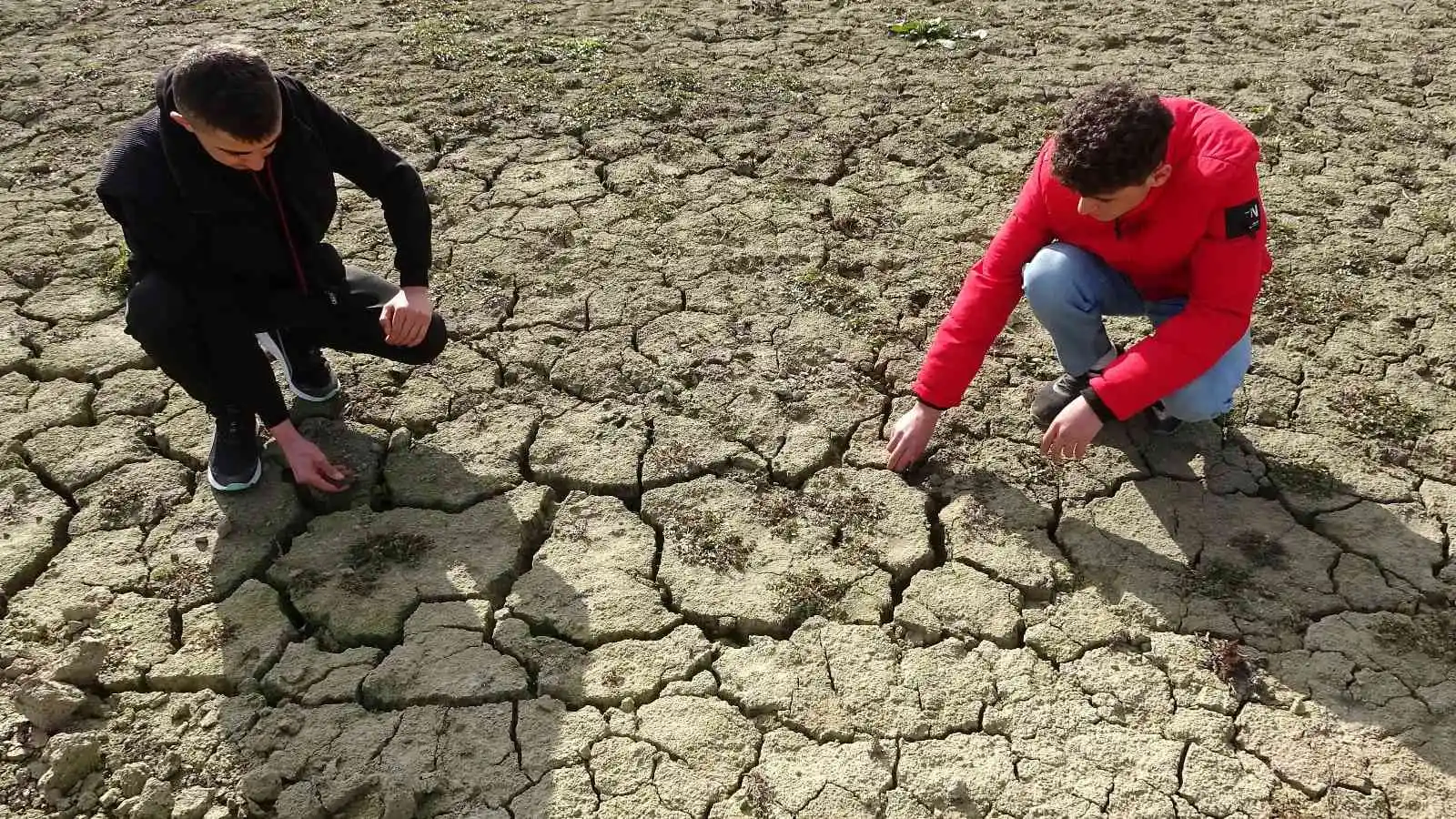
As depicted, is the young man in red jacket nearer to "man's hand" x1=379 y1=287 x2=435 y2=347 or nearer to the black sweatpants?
"man's hand" x1=379 y1=287 x2=435 y2=347

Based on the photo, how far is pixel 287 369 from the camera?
292 centimetres

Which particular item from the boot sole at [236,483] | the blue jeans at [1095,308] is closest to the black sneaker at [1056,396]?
the blue jeans at [1095,308]

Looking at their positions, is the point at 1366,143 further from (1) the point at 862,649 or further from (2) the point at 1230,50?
(1) the point at 862,649

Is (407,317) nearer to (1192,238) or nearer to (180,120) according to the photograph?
(180,120)

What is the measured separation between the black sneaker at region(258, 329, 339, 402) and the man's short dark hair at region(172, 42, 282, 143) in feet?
2.65

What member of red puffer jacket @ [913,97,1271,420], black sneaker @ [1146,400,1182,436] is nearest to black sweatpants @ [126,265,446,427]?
red puffer jacket @ [913,97,1271,420]

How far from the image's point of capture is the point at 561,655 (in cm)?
230

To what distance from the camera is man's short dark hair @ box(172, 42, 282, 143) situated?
2.09 m

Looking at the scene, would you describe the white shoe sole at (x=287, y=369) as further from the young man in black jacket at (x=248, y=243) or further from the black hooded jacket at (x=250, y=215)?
the black hooded jacket at (x=250, y=215)

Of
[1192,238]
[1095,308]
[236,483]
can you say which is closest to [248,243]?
[236,483]

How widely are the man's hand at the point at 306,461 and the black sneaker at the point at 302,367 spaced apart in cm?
28

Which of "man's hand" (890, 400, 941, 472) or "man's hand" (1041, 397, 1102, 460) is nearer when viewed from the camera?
"man's hand" (1041, 397, 1102, 460)

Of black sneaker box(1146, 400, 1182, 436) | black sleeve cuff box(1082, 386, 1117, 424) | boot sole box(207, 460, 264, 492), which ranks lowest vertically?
boot sole box(207, 460, 264, 492)

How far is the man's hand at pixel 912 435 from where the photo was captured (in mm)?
2631
